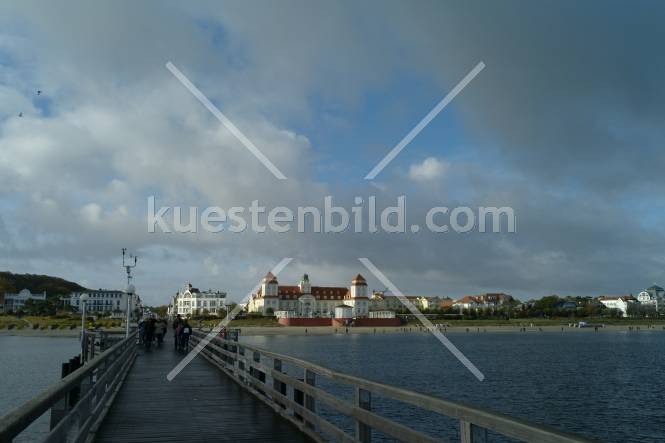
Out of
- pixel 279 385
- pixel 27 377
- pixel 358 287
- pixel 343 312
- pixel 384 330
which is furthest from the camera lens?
pixel 358 287

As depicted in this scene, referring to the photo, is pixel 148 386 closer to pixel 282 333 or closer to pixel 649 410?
pixel 649 410

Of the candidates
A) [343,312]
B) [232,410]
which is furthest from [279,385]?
[343,312]

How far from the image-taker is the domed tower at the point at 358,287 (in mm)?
193000

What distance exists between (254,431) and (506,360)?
56353 mm

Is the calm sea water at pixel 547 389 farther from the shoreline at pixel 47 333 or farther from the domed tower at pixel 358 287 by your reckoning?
the domed tower at pixel 358 287

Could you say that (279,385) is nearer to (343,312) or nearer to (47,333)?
(47,333)

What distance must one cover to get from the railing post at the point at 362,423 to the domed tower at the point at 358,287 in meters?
187

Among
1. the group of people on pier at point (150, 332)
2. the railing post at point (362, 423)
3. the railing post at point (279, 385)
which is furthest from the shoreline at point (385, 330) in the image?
the railing post at point (362, 423)

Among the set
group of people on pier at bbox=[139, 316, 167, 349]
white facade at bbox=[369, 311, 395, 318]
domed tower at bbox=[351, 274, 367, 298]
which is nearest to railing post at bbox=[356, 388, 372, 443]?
group of people on pier at bbox=[139, 316, 167, 349]

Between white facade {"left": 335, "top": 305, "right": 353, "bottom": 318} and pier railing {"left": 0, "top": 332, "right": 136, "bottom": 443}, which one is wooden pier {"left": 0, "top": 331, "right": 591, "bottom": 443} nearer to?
pier railing {"left": 0, "top": 332, "right": 136, "bottom": 443}

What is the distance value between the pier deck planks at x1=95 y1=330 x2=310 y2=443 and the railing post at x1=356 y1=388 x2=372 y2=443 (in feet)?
6.87

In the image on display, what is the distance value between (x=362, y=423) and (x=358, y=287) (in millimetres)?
187446

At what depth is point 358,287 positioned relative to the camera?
193000 mm

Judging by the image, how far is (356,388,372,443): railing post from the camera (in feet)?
21.7
